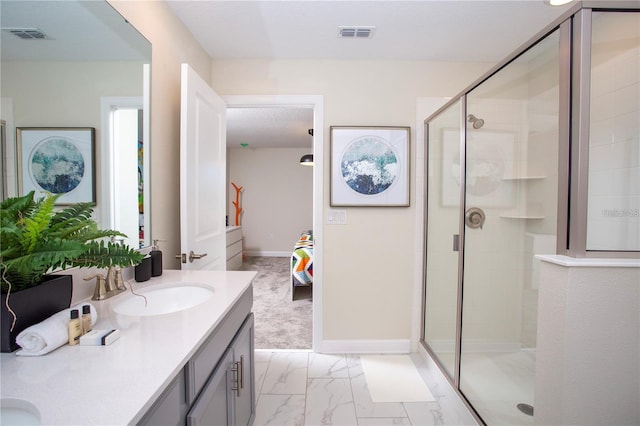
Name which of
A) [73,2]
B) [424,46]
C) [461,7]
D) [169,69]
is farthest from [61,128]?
[424,46]

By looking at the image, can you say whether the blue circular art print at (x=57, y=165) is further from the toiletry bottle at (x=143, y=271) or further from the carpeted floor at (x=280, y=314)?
the carpeted floor at (x=280, y=314)

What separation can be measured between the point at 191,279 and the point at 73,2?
46.1 inches

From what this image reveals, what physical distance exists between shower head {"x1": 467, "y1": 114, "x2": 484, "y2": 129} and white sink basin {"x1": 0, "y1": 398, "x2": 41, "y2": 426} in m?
2.19

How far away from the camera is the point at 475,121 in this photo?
1785mm

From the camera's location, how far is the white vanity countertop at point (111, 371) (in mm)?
531

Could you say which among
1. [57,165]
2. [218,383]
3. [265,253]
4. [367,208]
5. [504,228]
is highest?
[57,165]

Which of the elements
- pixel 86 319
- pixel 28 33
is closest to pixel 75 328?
pixel 86 319

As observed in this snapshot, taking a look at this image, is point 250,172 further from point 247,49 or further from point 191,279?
point 191,279

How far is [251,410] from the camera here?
147 centimetres

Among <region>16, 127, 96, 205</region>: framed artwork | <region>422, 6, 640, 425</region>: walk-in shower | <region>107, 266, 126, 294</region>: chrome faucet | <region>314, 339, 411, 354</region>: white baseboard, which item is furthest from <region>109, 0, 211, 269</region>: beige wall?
<region>422, 6, 640, 425</region>: walk-in shower

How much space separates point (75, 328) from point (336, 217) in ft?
5.71

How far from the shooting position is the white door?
1.56m

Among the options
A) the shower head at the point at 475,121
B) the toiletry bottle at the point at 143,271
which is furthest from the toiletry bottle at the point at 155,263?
the shower head at the point at 475,121

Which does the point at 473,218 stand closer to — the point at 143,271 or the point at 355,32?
the point at 355,32
